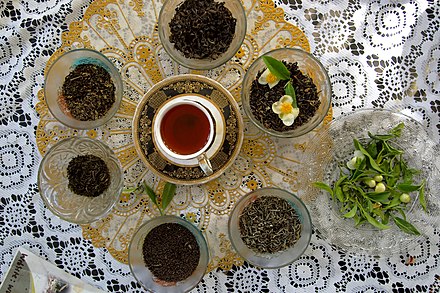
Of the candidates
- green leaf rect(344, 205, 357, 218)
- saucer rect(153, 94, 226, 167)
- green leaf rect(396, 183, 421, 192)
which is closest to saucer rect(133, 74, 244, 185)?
saucer rect(153, 94, 226, 167)

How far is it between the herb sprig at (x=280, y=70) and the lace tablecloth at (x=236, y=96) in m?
0.12

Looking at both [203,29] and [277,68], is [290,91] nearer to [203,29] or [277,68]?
[277,68]

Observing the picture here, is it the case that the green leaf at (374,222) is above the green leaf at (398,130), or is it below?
below

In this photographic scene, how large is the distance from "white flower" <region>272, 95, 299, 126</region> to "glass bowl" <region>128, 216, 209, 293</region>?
0.43 m

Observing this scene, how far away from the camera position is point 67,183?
5.03 feet

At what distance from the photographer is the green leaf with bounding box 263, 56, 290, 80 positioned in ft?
4.58

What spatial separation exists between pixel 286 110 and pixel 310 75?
0.52 ft

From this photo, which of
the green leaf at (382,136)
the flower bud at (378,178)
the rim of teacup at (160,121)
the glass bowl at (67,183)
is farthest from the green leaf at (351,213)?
the glass bowl at (67,183)

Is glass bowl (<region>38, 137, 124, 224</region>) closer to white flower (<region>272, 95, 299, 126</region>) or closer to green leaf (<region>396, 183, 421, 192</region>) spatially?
white flower (<region>272, 95, 299, 126</region>)

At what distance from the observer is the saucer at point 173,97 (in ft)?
4.85

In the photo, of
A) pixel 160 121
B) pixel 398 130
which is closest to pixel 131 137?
pixel 160 121

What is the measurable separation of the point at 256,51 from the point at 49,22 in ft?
2.18

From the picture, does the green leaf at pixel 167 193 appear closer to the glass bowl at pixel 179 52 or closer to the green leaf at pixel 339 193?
the glass bowl at pixel 179 52

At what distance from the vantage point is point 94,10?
1.52m
